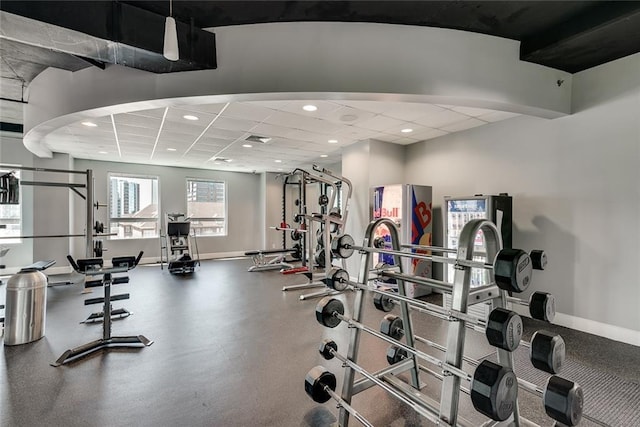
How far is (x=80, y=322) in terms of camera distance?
12.3 ft

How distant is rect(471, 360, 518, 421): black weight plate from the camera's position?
1.15 m

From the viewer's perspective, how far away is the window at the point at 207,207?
29.2 feet

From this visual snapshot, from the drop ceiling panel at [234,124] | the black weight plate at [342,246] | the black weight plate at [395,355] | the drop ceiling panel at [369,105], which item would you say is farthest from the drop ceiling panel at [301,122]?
the black weight plate at [395,355]

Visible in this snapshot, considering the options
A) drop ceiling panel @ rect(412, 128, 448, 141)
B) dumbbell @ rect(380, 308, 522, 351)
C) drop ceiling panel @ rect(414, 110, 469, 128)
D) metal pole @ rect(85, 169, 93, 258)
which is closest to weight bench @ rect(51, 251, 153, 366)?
metal pole @ rect(85, 169, 93, 258)

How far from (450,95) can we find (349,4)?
1.25 m

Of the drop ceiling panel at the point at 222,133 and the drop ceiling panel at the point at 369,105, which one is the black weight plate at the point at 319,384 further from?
the drop ceiling panel at the point at 222,133

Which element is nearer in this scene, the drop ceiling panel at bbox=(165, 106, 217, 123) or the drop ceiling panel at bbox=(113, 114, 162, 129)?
the drop ceiling panel at bbox=(165, 106, 217, 123)

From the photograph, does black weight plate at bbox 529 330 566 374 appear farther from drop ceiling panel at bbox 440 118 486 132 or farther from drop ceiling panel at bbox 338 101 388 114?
drop ceiling panel at bbox 440 118 486 132

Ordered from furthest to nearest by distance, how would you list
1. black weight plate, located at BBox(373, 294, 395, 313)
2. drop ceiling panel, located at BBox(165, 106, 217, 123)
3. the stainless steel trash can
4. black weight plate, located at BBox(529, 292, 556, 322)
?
1. drop ceiling panel, located at BBox(165, 106, 217, 123)
2. the stainless steel trash can
3. black weight plate, located at BBox(373, 294, 395, 313)
4. black weight plate, located at BBox(529, 292, 556, 322)

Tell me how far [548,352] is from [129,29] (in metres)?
3.49

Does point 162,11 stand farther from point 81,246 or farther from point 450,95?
point 81,246

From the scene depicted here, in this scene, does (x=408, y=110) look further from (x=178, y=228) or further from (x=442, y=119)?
(x=178, y=228)

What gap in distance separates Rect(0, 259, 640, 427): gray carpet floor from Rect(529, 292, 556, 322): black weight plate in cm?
107

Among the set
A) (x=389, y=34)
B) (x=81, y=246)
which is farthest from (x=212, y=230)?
(x=389, y=34)
